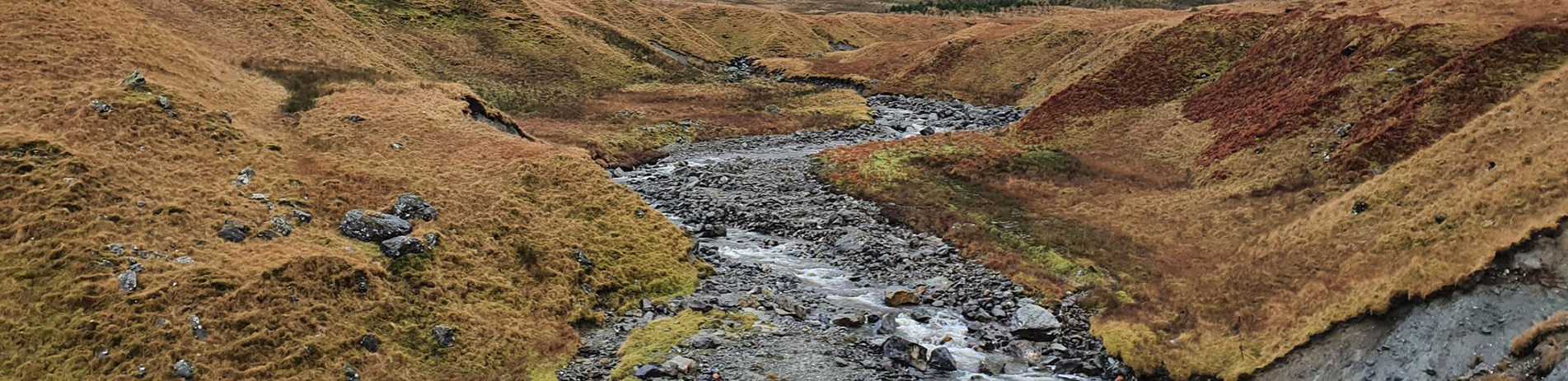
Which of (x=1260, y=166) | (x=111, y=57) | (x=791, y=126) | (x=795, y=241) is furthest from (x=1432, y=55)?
(x=111, y=57)

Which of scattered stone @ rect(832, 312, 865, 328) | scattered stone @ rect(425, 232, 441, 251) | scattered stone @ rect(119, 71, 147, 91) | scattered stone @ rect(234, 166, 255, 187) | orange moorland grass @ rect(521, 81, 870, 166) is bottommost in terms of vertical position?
orange moorland grass @ rect(521, 81, 870, 166)

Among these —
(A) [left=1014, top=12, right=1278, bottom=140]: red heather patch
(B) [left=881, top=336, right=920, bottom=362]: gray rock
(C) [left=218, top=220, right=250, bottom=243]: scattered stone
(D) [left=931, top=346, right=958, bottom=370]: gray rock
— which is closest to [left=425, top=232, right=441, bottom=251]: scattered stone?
(C) [left=218, top=220, right=250, bottom=243]: scattered stone

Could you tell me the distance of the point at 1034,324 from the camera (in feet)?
87.5

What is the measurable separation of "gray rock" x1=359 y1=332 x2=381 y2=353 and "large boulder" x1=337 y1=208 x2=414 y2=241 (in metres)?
5.62

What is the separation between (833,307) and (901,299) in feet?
7.67

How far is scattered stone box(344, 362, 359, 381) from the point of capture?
21469 millimetres

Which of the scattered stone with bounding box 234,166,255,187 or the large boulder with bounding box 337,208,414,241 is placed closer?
the large boulder with bounding box 337,208,414,241

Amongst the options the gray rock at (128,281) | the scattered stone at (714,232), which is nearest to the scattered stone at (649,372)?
the gray rock at (128,281)

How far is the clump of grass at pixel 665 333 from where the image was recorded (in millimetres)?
23688

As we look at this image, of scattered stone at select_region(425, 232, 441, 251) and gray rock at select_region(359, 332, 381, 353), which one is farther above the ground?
gray rock at select_region(359, 332, 381, 353)

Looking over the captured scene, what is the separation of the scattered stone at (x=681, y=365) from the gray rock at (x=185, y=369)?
Result: 10963 millimetres

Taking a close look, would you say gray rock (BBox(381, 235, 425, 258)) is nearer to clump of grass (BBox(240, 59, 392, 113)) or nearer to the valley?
the valley

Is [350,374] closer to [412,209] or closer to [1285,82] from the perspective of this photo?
[412,209]

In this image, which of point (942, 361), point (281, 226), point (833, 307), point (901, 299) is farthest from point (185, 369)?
point (901, 299)
